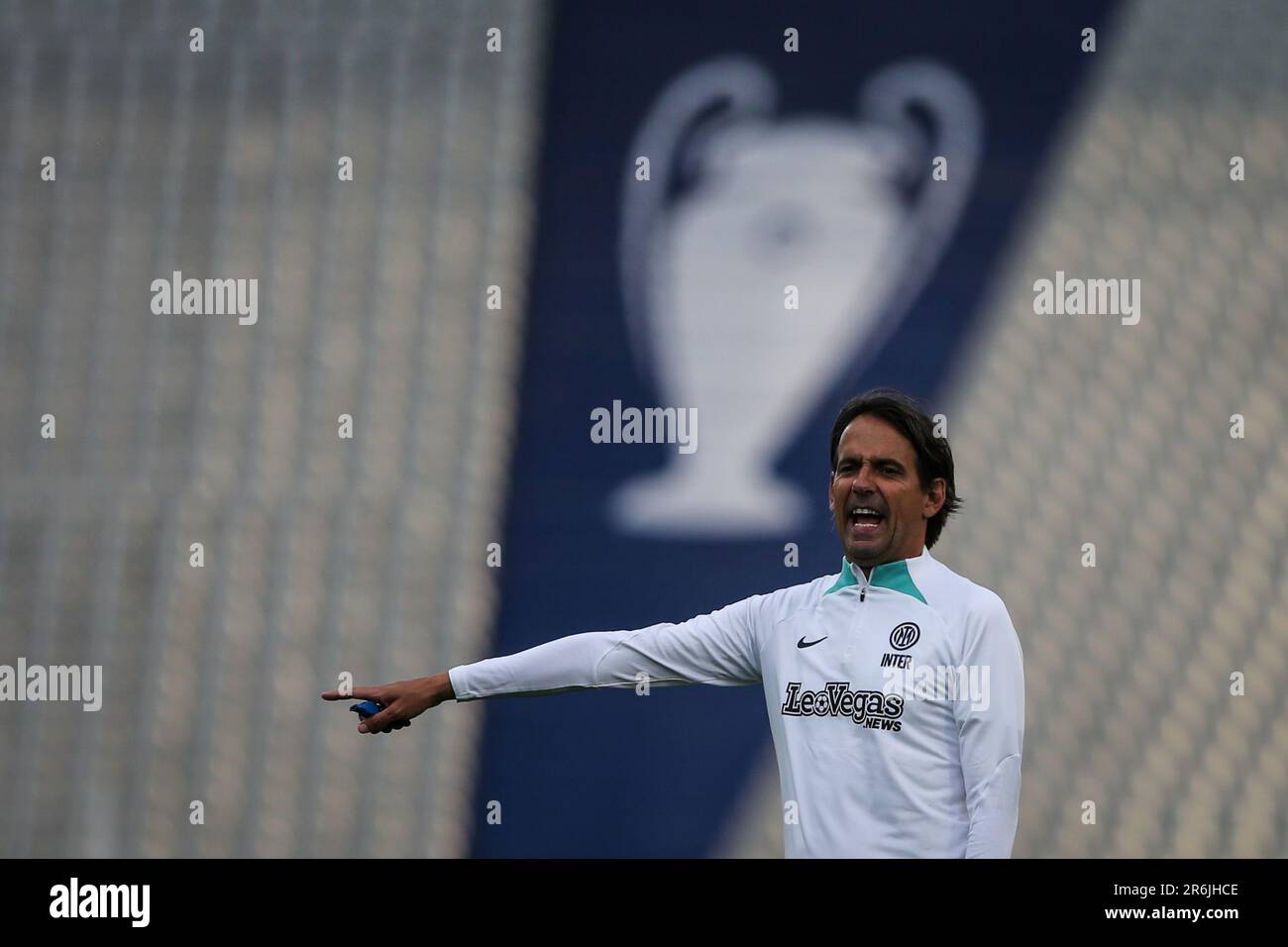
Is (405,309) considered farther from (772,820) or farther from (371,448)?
(772,820)

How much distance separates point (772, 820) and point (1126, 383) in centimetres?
182

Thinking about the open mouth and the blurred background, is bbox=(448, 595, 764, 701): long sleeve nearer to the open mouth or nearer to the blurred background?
the open mouth

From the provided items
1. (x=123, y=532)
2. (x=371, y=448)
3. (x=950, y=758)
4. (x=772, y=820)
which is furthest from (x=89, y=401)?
(x=950, y=758)

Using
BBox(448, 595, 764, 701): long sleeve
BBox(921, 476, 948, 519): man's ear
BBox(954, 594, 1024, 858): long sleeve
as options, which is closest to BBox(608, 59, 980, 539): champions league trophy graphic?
BBox(448, 595, 764, 701): long sleeve

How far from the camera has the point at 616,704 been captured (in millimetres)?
4430

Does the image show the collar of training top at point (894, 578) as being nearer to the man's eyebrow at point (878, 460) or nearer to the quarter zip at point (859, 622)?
the quarter zip at point (859, 622)

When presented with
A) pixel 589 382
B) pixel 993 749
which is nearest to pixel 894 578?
pixel 993 749

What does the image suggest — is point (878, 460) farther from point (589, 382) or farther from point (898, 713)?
point (589, 382)

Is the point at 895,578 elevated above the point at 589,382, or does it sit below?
below

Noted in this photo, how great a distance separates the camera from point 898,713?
8.10 feet

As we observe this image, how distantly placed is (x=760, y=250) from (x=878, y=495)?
2.03 metres

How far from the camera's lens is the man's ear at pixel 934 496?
105 inches

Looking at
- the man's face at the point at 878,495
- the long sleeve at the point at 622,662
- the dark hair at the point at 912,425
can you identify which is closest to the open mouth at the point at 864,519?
the man's face at the point at 878,495

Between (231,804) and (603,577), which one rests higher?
(603,577)
